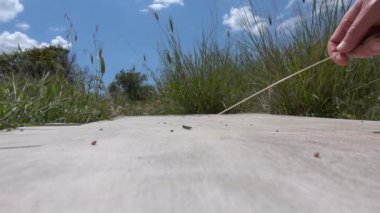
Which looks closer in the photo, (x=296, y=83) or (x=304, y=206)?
(x=304, y=206)

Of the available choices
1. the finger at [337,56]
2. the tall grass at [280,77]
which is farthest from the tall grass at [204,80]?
the finger at [337,56]

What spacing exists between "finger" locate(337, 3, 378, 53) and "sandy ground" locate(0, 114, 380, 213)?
1.16 ft

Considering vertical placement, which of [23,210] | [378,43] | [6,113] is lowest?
[23,210]

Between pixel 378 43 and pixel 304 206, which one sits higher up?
pixel 378 43

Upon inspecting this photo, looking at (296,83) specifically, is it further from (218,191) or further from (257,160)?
(218,191)

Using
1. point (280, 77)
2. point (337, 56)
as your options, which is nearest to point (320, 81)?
point (280, 77)

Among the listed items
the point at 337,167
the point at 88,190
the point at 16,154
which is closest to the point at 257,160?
the point at 337,167

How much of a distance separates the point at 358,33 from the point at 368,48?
3.8 inches

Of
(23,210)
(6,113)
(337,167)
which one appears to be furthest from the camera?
(6,113)

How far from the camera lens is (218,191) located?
2.53ft

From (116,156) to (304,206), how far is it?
0.58 meters

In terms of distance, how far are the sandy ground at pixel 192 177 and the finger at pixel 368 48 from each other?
0.34m

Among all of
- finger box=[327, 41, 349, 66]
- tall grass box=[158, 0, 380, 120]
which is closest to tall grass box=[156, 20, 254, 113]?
tall grass box=[158, 0, 380, 120]

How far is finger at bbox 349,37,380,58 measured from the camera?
146 centimetres
